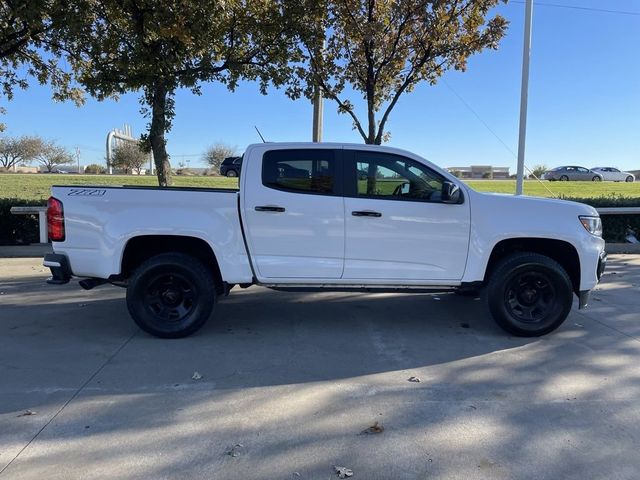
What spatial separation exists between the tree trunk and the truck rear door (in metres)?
5.49

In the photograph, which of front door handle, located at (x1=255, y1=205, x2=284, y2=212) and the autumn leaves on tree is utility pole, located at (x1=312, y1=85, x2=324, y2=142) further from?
front door handle, located at (x1=255, y1=205, x2=284, y2=212)

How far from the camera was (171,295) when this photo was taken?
5.32 metres

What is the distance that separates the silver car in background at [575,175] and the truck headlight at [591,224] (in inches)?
1635

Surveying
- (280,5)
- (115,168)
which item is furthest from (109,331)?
(115,168)

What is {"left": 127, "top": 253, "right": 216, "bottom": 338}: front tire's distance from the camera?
5.14 meters

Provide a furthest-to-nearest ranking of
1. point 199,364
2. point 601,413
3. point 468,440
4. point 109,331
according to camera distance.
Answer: point 109,331 → point 199,364 → point 601,413 → point 468,440

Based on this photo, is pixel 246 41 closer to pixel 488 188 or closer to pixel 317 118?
pixel 317 118

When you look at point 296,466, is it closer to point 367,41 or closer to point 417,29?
point 367,41

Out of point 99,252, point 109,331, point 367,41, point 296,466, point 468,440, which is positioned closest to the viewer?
point 296,466

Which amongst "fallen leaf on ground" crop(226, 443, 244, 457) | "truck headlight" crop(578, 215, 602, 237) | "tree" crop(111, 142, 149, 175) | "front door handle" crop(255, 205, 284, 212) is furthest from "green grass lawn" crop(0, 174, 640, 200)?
"tree" crop(111, 142, 149, 175)

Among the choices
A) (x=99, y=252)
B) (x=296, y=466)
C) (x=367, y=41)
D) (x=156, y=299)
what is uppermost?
(x=367, y=41)

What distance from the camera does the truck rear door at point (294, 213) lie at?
17.0ft

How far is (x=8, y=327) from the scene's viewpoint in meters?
5.61

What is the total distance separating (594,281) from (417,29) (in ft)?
22.0
